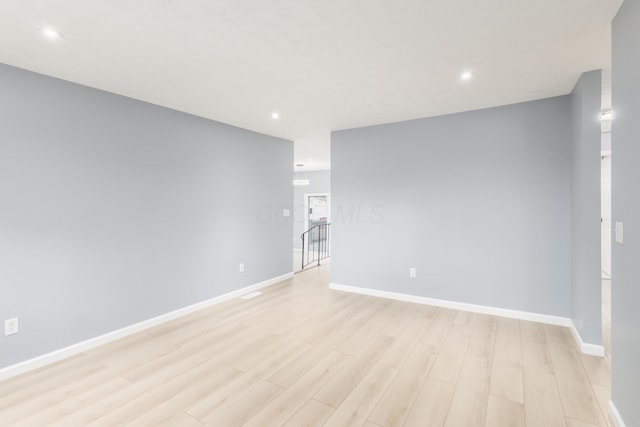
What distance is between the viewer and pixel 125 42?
85.9 inches

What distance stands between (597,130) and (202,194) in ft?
14.5

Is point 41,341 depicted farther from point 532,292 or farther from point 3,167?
point 532,292

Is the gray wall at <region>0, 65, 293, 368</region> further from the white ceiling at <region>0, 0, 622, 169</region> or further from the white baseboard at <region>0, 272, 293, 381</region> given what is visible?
the white ceiling at <region>0, 0, 622, 169</region>

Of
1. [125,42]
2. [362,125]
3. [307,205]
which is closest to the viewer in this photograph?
[125,42]

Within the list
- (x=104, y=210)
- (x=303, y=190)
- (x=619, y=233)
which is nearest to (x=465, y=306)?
(x=619, y=233)

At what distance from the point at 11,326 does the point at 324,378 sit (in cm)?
267

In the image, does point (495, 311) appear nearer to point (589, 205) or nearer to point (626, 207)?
point (589, 205)

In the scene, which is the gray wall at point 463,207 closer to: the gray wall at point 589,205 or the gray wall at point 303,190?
the gray wall at point 589,205

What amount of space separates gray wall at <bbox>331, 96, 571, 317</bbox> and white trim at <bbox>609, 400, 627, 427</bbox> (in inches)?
67.5

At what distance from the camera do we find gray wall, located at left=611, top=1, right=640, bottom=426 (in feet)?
5.27

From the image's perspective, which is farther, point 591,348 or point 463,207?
point 463,207

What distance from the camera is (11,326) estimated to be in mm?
2494

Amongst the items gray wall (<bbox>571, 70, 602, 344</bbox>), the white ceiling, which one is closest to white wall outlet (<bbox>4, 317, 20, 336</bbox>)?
the white ceiling

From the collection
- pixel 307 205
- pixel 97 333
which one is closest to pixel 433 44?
pixel 97 333
